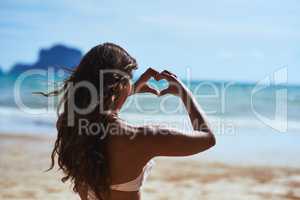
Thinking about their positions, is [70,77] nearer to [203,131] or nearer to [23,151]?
[203,131]

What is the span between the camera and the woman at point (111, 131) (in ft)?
6.00

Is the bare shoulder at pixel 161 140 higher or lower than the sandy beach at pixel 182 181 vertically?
higher

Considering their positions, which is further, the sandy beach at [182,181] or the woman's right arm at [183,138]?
the sandy beach at [182,181]

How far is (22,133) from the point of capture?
38.8ft

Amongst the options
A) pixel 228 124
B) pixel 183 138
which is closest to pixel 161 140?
pixel 183 138

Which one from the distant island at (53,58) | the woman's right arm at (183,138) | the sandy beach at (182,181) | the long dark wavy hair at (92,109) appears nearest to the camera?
the woman's right arm at (183,138)

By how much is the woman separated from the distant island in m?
52.7

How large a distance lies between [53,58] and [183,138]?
5603cm

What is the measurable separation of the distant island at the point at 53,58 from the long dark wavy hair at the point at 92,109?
173 feet

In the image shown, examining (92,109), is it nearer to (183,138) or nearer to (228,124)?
(183,138)

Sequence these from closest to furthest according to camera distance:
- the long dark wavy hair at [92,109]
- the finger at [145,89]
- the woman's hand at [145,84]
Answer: the long dark wavy hair at [92,109] < the woman's hand at [145,84] < the finger at [145,89]

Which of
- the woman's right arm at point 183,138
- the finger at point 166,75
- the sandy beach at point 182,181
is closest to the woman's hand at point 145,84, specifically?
the finger at point 166,75

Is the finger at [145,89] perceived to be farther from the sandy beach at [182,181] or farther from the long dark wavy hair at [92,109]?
the sandy beach at [182,181]

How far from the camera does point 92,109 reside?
6.26ft
